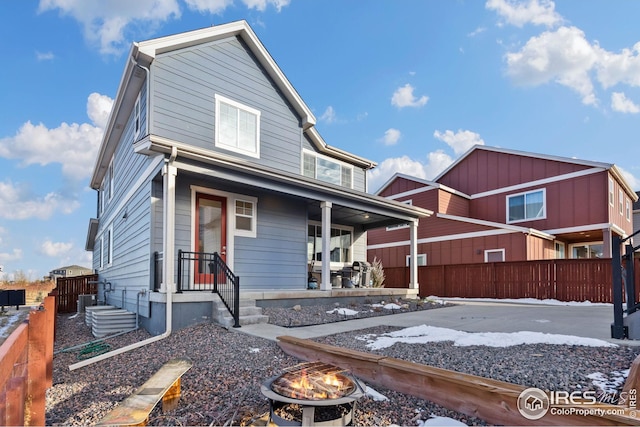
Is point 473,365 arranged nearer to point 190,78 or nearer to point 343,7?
point 190,78

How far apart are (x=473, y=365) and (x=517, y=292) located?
11211 millimetres

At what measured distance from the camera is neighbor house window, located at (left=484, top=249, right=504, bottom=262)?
1544 cm

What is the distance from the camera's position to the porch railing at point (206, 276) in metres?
6.74

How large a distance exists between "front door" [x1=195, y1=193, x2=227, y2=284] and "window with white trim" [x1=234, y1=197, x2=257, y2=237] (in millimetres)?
307

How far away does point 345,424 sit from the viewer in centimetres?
247

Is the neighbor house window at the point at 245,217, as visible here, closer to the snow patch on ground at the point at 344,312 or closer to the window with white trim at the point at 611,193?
the snow patch on ground at the point at 344,312

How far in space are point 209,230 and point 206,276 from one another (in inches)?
39.4

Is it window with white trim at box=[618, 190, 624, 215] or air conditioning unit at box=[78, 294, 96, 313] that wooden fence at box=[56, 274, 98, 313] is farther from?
window with white trim at box=[618, 190, 624, 215]

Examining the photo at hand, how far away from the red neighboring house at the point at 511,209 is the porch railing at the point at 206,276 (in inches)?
477

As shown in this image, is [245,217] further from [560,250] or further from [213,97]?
[560,250]

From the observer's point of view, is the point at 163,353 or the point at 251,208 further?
the point at 251,208

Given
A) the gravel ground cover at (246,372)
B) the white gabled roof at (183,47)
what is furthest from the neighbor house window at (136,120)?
the gravel ground cover at (246,372)

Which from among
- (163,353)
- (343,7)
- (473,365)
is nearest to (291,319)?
(163,353)

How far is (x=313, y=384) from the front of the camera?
8.78 feet
